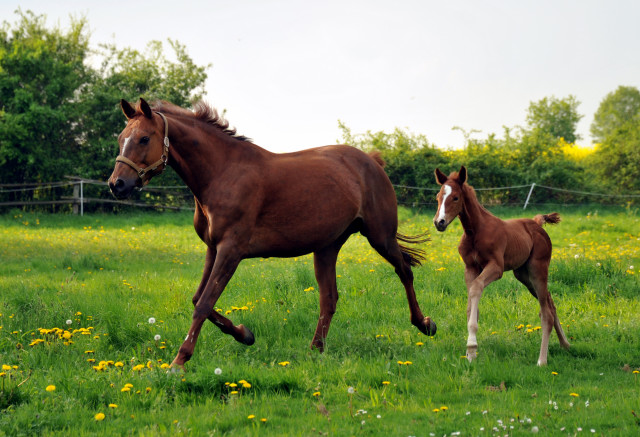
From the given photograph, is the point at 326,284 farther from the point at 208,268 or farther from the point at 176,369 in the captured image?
the point at 176,369

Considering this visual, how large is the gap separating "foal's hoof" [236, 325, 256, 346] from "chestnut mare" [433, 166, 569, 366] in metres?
2.16

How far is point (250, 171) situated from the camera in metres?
5.76

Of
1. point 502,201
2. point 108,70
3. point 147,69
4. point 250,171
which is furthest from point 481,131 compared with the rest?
point 250,171

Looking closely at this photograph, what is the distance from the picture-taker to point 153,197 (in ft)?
77.9

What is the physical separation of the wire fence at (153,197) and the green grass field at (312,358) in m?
11.5

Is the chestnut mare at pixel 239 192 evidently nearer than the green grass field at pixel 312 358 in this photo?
No

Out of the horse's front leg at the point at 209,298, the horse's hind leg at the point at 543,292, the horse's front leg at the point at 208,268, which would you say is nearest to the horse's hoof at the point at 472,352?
the horse's hind leg at the point at 543,292

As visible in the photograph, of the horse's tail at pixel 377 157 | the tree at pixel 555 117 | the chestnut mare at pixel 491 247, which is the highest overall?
the tree at pixel 555 117

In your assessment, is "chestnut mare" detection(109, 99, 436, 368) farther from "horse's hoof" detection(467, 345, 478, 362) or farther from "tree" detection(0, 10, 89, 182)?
"tree" detection(0, 10, 89, 182)

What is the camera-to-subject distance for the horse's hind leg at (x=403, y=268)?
6605 mm

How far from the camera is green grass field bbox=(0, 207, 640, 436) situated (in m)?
4.12

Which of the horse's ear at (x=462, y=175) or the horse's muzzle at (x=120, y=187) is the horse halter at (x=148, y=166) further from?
the horse's ear at (x=462, y=175)

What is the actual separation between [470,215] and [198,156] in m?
2.85

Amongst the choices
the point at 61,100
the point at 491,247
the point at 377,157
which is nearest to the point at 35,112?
the point at 61,100
